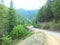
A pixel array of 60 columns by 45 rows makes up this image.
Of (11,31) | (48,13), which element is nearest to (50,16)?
(48,13)

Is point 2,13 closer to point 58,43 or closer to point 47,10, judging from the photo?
point 47,10

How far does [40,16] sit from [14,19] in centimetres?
614

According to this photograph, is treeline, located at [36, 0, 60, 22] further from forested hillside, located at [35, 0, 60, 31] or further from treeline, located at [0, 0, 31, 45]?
treeline, located at [0, 0, 31, 45]

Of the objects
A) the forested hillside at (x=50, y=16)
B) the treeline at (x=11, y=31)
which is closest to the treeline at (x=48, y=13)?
the forested hillside at (x=50, y=16)

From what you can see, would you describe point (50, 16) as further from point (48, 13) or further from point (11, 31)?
point (11, 31)

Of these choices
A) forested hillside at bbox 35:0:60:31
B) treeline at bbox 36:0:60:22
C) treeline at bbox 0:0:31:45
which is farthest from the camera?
treeline at bbox 36:0:60:22

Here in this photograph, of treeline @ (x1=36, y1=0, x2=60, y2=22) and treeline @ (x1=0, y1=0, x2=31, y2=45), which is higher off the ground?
treeline @ (x1=36, y1=0, x2=60, y2=22)

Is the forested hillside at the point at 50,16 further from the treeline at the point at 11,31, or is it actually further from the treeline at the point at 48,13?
the treeline at the point at 11,31

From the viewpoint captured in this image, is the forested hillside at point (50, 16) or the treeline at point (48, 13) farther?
the treeline at point (48, 13)

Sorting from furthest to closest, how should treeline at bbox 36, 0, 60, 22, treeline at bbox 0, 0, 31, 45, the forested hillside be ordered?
treeline at bbox 36, 0, 60, 22 → the forested hillside → treeline at bbox 0, 0, 31, 45

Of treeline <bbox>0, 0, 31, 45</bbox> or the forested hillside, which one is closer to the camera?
treeline <bbox>0, 0, 31, 45</bbox>

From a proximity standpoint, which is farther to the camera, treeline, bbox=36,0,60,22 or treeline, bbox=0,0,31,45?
treeline, bbox=36,0,60,22

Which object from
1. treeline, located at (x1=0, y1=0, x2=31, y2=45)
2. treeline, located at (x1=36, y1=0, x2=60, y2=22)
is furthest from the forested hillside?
treeline, located at (x1=0, y1=0, x2=31, y2=45)

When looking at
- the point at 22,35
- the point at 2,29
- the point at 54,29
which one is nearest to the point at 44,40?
the point at 22,35
